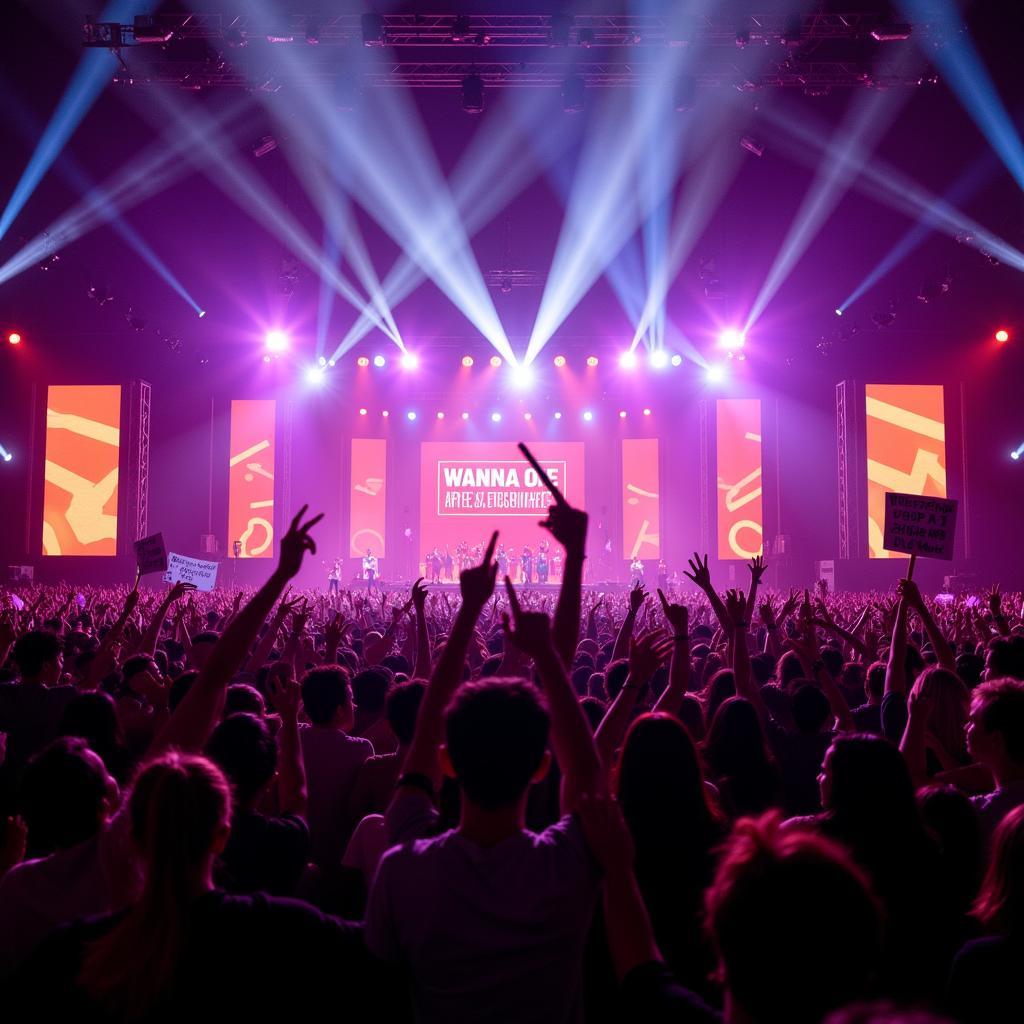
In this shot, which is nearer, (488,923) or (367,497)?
(488,923)

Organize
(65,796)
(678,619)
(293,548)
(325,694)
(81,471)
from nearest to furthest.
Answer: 1. (65,796)
2. (293,548)
3. (325,694)
4. (678,619)
5. (81,471)

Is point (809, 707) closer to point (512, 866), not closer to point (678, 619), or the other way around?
point (678, 619)

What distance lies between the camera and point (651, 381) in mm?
28359

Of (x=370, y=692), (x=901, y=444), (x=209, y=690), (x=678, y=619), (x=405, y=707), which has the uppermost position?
(x=901, y=444)

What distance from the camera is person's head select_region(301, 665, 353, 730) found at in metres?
4.00

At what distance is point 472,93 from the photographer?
45.3 feet

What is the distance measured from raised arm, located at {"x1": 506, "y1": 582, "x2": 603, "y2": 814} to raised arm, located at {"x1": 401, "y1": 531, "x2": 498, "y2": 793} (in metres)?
0.16

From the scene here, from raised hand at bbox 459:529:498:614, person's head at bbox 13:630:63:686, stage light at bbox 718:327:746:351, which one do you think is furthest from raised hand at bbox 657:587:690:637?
stage light at bbox 718:327:746:351

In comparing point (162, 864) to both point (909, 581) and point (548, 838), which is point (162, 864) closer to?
point (548, 838)

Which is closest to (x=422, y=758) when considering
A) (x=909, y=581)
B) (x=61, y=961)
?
(x=61, y=961)

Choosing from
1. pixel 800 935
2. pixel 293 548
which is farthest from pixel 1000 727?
pixel 293 548

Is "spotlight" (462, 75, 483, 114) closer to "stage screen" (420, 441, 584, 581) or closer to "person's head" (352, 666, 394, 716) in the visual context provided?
"person's head" (352, 666, 394, 716)

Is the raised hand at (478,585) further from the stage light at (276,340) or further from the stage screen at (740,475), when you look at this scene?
the stage screen at (740,475)

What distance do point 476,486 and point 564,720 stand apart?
29931 millimetres
